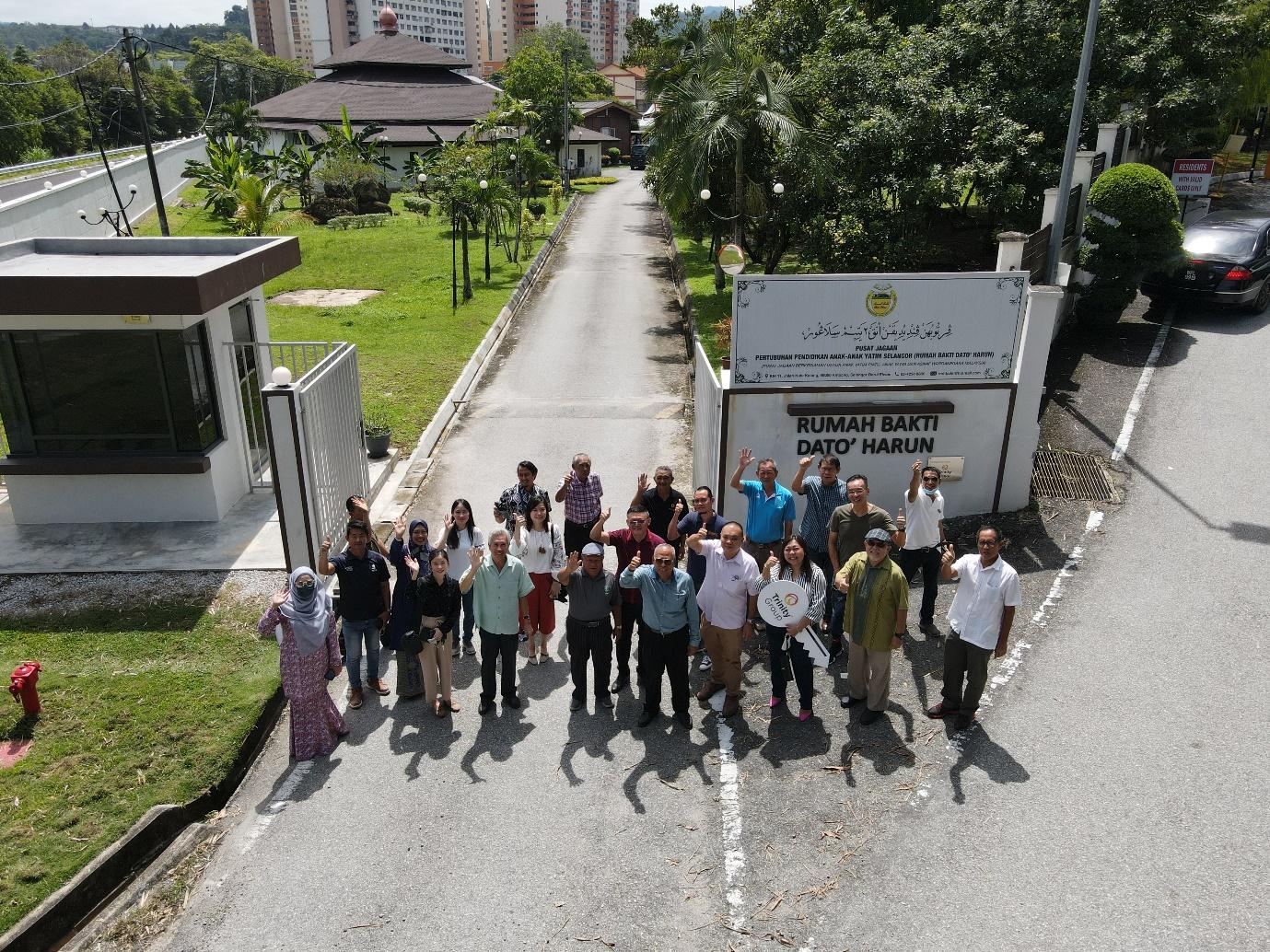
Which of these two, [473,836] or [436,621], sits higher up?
[436,621]

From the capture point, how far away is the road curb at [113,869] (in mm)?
5594

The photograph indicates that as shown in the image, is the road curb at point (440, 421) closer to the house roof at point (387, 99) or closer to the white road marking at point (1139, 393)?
the white road marking at point (1139, 393)

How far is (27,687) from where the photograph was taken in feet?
24.2

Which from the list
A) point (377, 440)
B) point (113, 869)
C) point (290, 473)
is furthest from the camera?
point (377, 440)

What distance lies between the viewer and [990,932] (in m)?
5.52

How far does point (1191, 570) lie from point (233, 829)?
893 cm

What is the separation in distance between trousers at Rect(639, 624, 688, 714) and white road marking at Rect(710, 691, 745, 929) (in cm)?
43

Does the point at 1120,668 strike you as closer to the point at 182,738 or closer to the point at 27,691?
the point at 182,738

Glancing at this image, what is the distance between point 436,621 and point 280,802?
5.44ft

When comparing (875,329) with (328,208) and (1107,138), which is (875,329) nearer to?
(1107,138)

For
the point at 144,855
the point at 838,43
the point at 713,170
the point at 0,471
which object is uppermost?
the point at 838,43

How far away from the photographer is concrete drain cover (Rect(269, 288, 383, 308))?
2327 centimetres

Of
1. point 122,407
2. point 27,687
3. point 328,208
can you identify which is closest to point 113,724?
point 27,687

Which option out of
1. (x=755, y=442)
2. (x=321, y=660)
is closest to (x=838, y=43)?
(x=755, y=442)
